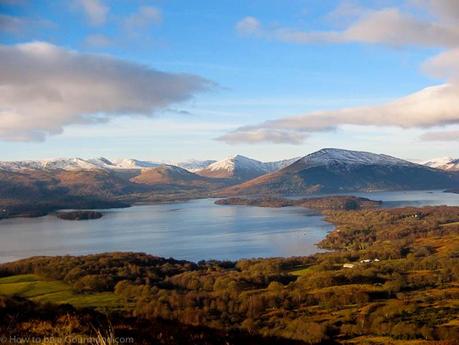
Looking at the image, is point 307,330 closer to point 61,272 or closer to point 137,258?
Answer: point 61,272

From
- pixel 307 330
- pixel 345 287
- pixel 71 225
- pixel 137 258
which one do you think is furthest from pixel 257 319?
pixel 71 225

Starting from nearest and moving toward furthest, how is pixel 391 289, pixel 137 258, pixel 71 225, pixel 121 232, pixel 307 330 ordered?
pixel 307 330 → pixel 391 289 → pixel 137 258 → pixel 121 232 → pixel 71 225

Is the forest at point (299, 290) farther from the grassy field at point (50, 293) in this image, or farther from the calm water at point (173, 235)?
the calm water at point (173, 235)

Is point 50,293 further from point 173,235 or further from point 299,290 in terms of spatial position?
point 173,235

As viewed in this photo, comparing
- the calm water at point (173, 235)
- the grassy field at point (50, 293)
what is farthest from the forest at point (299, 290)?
the calm water at point (173, 235)

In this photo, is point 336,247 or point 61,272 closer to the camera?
point 61,272
